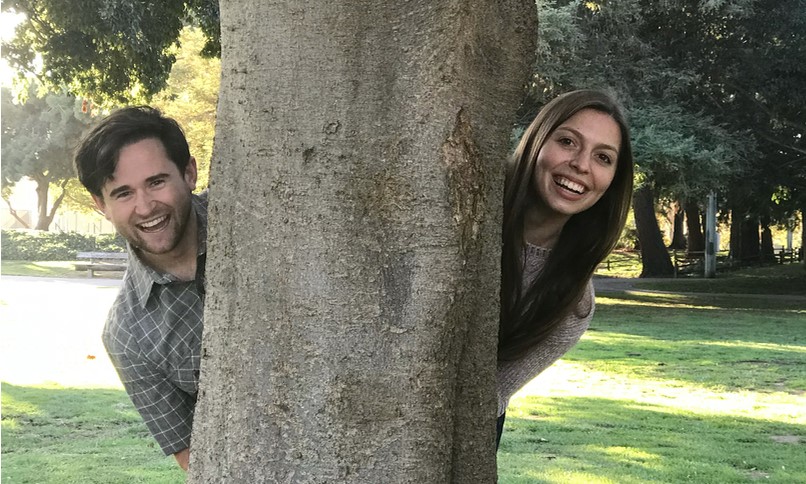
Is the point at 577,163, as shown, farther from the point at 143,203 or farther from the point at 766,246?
the point at 766,246

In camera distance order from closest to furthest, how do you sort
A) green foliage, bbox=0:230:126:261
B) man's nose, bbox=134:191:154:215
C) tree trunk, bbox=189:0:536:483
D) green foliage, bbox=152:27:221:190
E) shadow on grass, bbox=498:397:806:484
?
tree trunk, bbox=189:0:536:483
man's nose, bbox=134:191:154:215
shadow on grass, bbox=498:397:806:484
green foliage, bbox=152:27:221:190
green foliage, bbox=0:230:126:261

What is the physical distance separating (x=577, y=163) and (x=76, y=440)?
601 cm

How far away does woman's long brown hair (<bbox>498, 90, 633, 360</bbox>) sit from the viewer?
2416 millimetres

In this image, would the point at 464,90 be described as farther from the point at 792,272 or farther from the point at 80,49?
the point at 792,272

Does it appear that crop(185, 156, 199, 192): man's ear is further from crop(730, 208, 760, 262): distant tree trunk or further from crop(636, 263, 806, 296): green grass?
crop(730, 208, 760, 262): distant tree trunk

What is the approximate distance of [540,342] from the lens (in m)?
2.62

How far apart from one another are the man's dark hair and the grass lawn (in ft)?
13.3

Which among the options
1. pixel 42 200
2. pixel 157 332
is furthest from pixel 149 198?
pixel 42 200

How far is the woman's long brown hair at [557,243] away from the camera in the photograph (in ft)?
7.93

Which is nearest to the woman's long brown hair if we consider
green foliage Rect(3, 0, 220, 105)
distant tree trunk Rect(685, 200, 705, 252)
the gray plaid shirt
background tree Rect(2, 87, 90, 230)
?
the gray plaid shirt

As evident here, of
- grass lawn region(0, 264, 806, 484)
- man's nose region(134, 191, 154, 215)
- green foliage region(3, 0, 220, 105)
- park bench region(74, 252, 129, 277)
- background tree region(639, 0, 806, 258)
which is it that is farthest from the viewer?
park bench region(74, 252, 129, 277)

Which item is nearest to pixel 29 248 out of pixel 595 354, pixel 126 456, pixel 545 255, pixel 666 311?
pixel 666 311

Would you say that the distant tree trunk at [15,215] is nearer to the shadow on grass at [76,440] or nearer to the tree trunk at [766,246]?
the tree trunk at [766,246]

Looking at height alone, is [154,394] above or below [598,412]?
above
